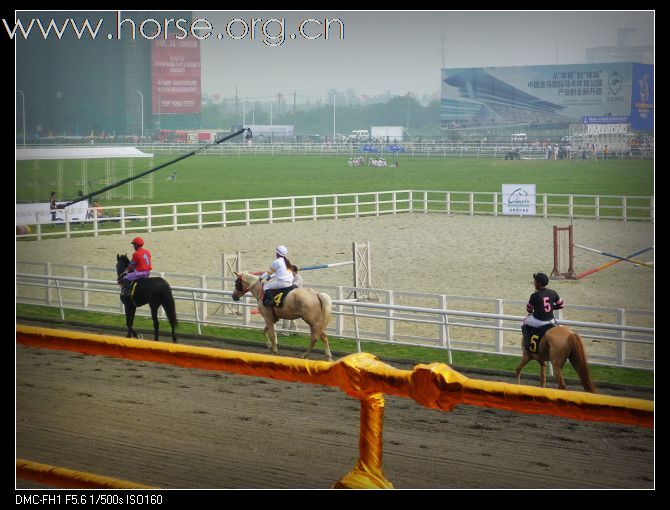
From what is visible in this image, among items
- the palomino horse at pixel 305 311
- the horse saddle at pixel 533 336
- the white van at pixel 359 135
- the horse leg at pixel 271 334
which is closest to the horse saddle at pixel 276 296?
the palomino horse at pixel 305 311

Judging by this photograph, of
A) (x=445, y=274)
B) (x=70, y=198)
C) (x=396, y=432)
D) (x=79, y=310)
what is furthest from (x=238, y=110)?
(x=396, y=432)

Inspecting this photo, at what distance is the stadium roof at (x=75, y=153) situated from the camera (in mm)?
30594

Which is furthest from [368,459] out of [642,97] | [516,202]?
[642,97]

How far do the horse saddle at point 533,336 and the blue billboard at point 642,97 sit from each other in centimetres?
3146

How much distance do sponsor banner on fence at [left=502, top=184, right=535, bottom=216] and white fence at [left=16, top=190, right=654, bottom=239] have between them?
0.39m

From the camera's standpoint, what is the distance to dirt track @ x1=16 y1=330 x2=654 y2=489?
624cm

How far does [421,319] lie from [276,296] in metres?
2.11

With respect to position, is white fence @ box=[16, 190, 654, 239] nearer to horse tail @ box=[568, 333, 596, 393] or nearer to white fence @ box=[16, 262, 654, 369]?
white fence @ box=[16, 262, 654, 369]

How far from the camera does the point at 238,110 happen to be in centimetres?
4350

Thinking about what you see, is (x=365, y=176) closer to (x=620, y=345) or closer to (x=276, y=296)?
(x=276, y=296)

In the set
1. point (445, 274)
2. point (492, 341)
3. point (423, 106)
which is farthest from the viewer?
point (423, 106)

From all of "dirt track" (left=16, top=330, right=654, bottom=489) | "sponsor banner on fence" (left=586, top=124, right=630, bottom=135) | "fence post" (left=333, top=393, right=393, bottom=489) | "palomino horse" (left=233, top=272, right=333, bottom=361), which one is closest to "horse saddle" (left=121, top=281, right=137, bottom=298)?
"palomino horse" (left=233, top=272, right=333, bottom=361)

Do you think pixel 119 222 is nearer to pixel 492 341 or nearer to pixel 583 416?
pixel 492 341

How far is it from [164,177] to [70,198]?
911 inches
